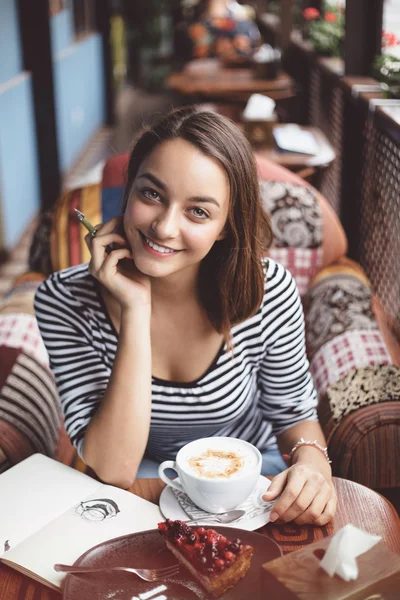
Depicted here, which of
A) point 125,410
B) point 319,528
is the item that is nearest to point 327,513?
point 319,528

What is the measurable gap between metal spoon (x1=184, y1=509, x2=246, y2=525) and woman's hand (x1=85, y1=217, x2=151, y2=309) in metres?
0.41

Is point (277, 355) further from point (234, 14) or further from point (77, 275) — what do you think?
point (234, 14)

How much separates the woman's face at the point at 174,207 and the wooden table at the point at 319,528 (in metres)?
0.39

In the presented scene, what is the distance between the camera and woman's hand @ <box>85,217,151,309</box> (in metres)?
1.29

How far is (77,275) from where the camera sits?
1.43 metres

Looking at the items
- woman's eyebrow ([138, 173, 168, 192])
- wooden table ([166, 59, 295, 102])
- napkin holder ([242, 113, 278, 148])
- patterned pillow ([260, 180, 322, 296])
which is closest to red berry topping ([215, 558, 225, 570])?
woman's eyebrow ([138, 173, 168, 192])

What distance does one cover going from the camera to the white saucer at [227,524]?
3.39 ft

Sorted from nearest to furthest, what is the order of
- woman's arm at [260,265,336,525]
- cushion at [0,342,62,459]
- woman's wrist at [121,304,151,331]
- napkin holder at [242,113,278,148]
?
woman's wrist at [121,304,151,331] < woman's arm at [260,265,336,525] < cushion at [0,342,62,459] < napkin holder at [242,113,278,148]

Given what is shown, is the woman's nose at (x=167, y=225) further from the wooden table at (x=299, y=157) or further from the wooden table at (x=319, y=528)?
the wooden table at (x=299, y=157)

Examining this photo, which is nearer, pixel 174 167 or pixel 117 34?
pixel 174 167

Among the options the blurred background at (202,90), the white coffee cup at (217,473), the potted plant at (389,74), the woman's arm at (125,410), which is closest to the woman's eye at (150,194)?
the woman's arm at (125,410)

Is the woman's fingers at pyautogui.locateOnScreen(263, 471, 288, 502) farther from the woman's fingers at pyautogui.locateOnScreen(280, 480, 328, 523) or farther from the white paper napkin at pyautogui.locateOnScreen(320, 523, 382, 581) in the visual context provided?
the white paper napkin at pyautogui.locateOnScreen(320, 523, 382, 581)

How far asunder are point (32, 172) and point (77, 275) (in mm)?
4262

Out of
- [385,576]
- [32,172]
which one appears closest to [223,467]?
[385,576]
